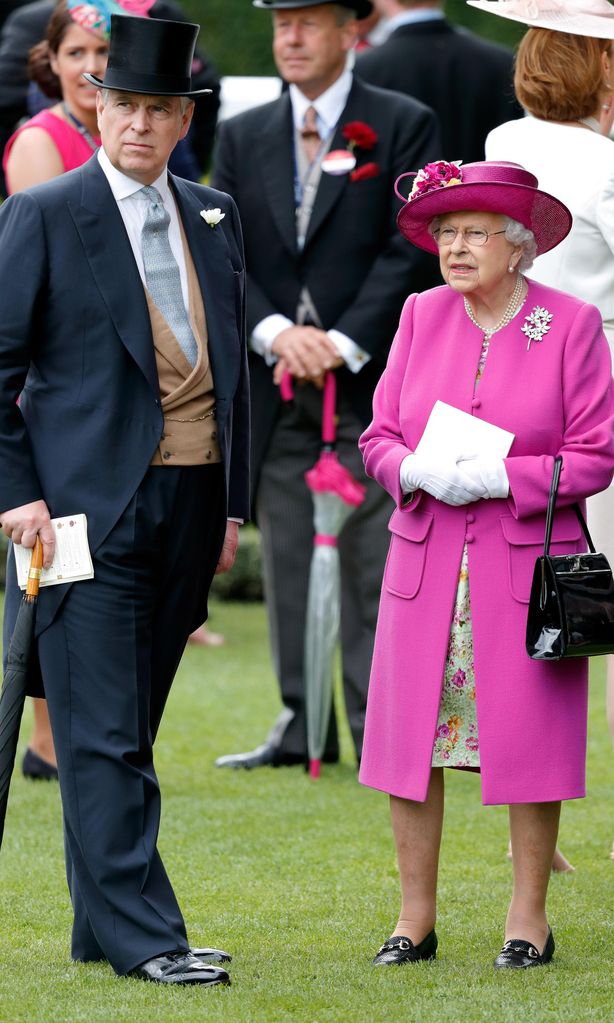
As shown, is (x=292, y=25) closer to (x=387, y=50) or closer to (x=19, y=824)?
(x=387, y=50)

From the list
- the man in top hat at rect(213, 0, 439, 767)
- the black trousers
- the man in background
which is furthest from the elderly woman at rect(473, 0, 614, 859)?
the man in background

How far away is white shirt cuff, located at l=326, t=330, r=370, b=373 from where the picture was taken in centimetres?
654

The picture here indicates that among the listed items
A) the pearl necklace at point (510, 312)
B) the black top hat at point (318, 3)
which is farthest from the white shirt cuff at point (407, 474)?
the black top hat at point (318, 3)

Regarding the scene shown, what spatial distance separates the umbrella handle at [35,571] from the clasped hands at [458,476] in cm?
84

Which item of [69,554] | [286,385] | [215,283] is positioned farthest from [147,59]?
[286,385]

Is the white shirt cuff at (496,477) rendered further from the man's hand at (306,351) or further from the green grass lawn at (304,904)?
the man's hand at (306,351)

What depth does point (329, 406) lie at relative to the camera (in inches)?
263

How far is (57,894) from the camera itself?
5.05m

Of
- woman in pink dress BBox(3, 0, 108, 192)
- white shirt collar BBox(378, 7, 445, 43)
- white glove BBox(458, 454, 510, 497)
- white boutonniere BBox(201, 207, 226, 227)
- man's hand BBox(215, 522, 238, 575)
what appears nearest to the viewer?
white glove BBox(458, 454, 510, 497)

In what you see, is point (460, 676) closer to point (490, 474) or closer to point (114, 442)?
point (490, 474)

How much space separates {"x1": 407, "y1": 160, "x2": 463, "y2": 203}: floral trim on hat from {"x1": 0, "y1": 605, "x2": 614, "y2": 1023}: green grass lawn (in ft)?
5.87

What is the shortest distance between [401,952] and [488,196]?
5.73 feet

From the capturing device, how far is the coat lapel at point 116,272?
416cm

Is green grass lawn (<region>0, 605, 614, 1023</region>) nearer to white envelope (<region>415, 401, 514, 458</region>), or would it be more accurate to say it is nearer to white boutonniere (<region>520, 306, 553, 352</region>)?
white envelope (<region>415, 401, 514, 458</region>)
